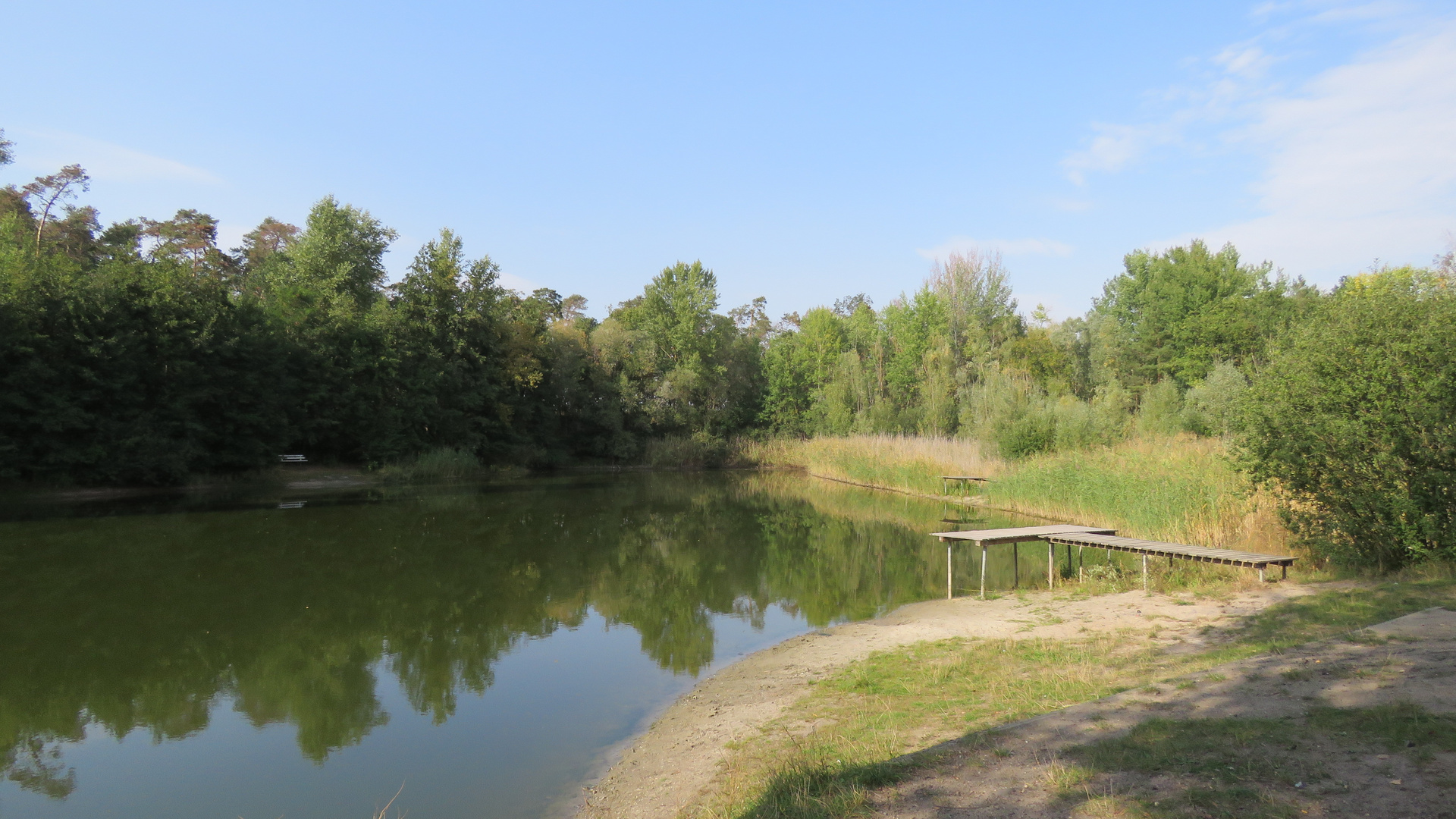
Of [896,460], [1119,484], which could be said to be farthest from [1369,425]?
[896,460]

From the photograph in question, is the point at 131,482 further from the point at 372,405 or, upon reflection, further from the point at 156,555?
the point at 156,555

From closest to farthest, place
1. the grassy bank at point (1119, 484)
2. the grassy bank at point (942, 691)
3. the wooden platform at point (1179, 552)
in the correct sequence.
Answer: the grassy bank at point (942, 691), the wooden platform at point (1179, 552), the grassy bank at point (1119, 484)

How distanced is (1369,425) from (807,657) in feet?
21.7

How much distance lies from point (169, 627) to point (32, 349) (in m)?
16.8

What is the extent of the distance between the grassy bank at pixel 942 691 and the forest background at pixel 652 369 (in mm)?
2200

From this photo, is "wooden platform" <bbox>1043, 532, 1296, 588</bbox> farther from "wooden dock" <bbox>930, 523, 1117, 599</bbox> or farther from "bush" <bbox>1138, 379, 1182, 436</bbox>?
"bush" <bbox>1138, 379, 1182, 436</bbox>

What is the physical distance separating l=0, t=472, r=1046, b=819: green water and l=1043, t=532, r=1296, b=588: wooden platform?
4.71ft

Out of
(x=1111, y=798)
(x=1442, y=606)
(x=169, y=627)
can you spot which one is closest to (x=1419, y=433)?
(x=1442, y=606)

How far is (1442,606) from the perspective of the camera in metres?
6.39

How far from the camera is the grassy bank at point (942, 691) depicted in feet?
13.2

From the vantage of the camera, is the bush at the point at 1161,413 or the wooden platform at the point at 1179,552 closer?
the wooden platform at the point at 1179,552

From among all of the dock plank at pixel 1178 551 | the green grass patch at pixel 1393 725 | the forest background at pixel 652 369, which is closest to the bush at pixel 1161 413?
the forest background at pixel 652 369

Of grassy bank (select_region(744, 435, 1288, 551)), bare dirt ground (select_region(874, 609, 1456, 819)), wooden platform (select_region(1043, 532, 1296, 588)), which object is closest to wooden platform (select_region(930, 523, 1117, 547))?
wooden platform (select_region(1043, 532, 1296, 588))

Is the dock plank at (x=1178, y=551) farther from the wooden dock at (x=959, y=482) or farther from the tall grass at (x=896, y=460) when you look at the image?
the tall grass at (x=896, y=460)
